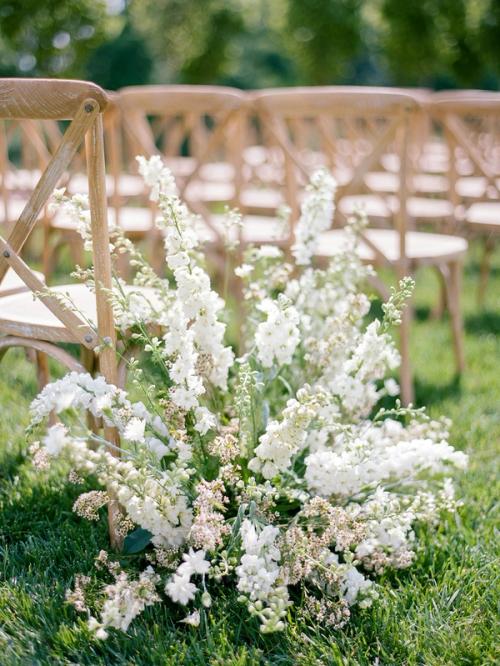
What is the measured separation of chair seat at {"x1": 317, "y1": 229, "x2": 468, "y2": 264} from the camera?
3393mm

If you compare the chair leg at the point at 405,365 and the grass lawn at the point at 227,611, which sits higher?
the chair leg at the point at 405,365

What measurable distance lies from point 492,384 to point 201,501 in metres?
2.06

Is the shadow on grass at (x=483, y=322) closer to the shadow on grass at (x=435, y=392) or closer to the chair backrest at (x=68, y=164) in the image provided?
the shadow on grass at (x=435, y=392)

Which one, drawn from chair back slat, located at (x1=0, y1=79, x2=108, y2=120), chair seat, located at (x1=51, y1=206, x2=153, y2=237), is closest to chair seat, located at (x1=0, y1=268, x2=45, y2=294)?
chair back slat, located at (x1=0, y1=79, x2=108, y2=120)

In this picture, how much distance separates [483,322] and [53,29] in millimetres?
7229

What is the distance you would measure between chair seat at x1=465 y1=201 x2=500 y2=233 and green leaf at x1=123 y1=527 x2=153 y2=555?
8.59ft

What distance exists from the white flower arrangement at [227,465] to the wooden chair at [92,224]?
0.06 metres

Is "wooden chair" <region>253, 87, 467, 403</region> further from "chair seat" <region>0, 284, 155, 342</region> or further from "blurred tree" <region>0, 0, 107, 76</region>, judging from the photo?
"blurred tree" <region>0, 0, 107, 76</region>

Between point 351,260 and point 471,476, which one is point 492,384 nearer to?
point 471,476

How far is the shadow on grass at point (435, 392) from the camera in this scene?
3.53 metres

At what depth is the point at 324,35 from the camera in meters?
13.2

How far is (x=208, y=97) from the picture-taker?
3348 mm

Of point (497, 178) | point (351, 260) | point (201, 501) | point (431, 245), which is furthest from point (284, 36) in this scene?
point (201, 501)

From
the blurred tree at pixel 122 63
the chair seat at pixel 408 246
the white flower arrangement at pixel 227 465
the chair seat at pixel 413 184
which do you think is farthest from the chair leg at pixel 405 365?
the blurred tree at pixel 122 63
